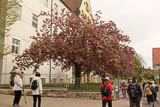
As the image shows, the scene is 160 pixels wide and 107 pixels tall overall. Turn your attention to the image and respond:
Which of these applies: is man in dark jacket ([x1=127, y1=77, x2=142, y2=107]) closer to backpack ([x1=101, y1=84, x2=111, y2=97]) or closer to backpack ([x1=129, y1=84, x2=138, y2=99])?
backpack ([x1=129, y1=84, x2=138, y2=99])

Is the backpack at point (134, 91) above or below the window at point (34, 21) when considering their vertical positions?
below

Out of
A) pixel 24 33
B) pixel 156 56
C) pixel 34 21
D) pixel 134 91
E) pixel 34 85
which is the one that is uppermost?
pixel 156 56

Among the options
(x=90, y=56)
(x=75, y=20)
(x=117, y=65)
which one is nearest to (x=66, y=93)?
(x=90, y=56)

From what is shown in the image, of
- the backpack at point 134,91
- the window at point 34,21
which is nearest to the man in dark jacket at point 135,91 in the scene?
the backpack at point 134,91

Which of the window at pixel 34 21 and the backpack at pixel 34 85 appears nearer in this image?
the backpack at pixel 34 85

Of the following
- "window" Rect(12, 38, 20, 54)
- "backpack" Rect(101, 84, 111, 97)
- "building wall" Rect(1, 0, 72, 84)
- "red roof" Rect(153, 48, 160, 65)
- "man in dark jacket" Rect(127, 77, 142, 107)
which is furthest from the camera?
"red roof" Rect(153, 48, 160, 65)

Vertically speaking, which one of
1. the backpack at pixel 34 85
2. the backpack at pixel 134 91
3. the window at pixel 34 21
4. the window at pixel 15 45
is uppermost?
the window at pixel 34 21

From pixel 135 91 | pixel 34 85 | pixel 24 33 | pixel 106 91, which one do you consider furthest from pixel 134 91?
pixel 24 33

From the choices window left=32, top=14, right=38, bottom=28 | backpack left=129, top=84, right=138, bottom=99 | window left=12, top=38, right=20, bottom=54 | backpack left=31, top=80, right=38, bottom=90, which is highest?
window left=32, top=14, right=38, bottom=28

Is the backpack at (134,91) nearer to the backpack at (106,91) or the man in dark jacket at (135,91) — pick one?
the man in dark jacket at (135,91)

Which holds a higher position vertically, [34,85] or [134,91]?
[34,85]

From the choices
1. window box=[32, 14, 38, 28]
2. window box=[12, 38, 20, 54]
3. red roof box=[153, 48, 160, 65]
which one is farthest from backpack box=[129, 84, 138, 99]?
red roof box=[153, 48, 160, 65]

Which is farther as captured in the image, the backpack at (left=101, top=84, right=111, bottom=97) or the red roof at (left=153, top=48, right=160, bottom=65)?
the red roof at (left=153, top=48, right=160, bottom=65)

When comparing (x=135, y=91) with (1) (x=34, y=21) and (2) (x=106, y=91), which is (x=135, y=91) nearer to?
(2) (x=106, y=91)
